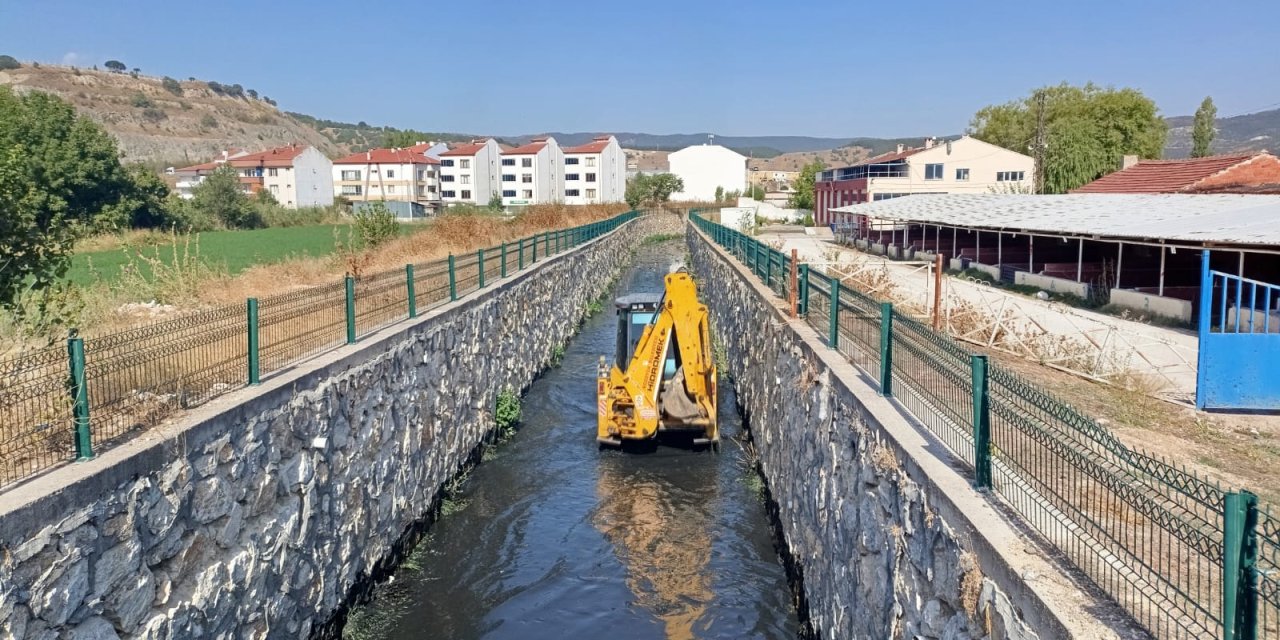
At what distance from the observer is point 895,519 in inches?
237

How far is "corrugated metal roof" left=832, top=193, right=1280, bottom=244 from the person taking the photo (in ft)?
56.6

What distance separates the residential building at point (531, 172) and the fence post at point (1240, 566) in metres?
95.1

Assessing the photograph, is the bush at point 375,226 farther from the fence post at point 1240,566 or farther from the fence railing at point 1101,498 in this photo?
the fence post at point 1240,566

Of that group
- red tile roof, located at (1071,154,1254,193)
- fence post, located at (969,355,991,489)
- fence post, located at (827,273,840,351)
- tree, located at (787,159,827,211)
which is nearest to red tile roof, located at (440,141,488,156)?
tree, located at (787,159,827,211)

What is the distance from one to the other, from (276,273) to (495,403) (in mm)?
5035

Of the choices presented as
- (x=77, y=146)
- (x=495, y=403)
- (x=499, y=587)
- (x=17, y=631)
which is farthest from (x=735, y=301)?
(x=77, y=146)

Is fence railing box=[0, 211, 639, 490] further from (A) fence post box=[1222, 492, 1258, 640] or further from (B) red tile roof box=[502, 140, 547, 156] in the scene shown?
(B) red tile roof box=[502, 140, 547, 156]

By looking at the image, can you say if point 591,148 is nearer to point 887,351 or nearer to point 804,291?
point 804,291

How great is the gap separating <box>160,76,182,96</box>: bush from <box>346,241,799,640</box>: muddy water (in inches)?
7073

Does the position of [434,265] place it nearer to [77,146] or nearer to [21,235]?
[21,235]

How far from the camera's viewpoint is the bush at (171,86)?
16812cm

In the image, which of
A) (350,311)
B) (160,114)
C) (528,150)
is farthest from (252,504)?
(160,114)

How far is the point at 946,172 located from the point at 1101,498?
193ft

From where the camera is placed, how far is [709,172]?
375 feet
